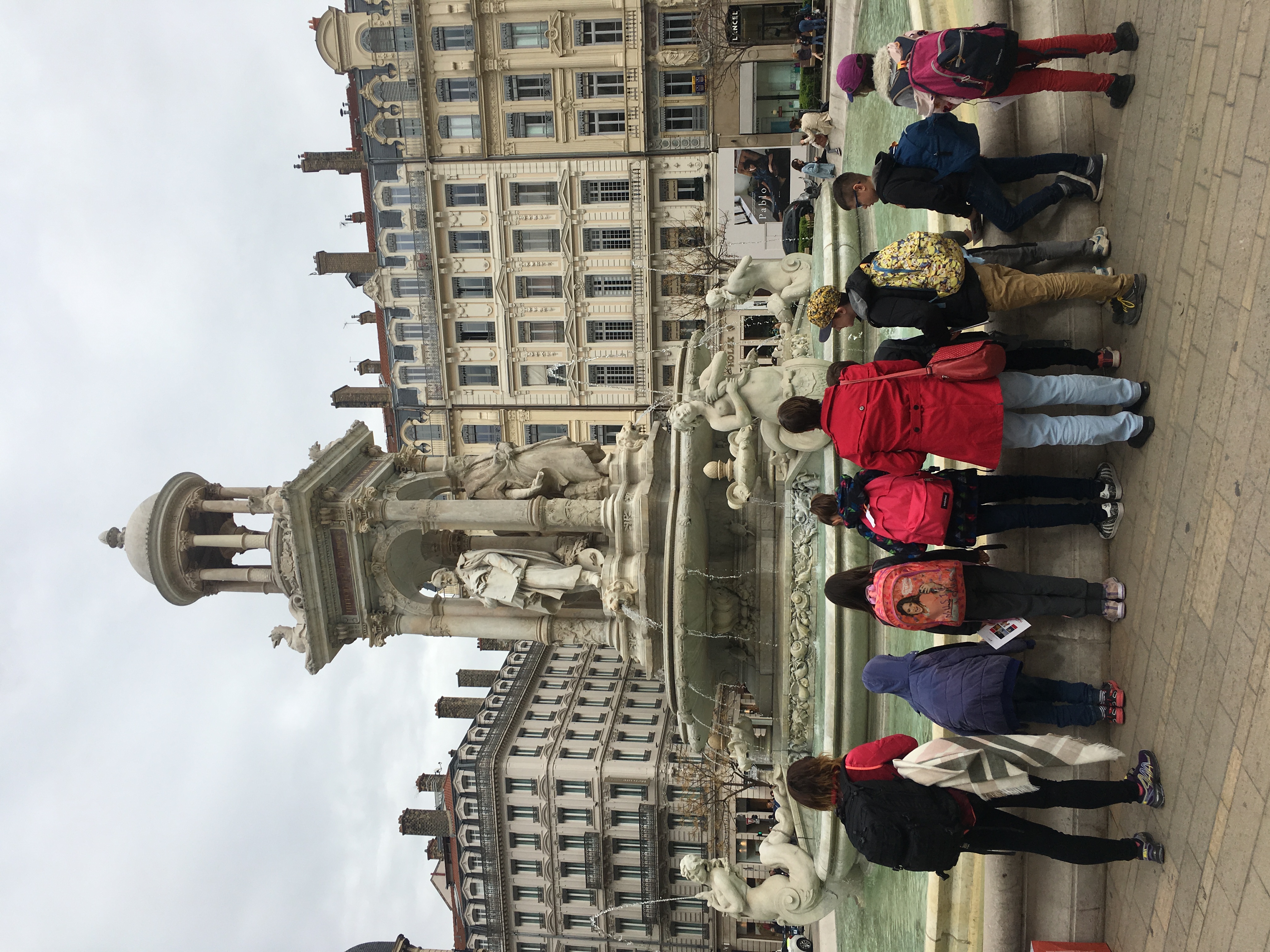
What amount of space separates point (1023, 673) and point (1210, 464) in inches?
93.9

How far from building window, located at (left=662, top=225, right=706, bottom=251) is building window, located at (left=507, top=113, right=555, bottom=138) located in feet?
17.0

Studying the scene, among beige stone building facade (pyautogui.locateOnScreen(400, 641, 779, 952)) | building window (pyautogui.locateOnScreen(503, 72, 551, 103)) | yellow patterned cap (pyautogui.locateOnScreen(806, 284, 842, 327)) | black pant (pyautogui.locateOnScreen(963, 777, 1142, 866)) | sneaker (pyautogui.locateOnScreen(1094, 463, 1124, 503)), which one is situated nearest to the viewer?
black pant (pyautogui.locateOnScreen(963, 777, 1142, 866))

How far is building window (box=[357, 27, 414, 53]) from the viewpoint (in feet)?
96.1

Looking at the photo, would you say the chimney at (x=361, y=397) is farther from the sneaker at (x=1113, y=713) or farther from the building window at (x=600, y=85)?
the sneaker at (x=1113, y=713)

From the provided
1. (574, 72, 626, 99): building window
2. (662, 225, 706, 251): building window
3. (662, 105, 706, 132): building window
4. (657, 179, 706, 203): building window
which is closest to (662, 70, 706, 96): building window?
(662, 105, 706, 132): building window

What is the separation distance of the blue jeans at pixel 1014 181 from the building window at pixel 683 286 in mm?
22756

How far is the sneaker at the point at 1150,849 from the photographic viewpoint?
20.4 ft

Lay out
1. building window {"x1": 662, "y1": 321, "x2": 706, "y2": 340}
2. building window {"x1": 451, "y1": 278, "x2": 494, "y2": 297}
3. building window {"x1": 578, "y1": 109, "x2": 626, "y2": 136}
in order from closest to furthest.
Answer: building window {"x1": 578, "y1": 109, "x2": 626, "y2": 136}, building window {"x1": 662, "y1": 321, "x2": 706, "y2": 340}, building window {"x1": 451, "y1": 278, "x2": 494, "y2": 297}

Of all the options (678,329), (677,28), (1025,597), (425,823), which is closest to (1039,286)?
(1025,597)

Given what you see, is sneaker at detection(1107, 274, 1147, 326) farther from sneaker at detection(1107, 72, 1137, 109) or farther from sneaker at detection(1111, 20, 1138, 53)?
sneaker at detection(1111, 20, 1138, 53)

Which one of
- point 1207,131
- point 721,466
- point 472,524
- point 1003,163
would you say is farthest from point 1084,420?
point 472,524

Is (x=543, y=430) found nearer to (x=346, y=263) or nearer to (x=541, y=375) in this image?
(x=541, y=375)

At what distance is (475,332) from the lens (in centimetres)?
3238

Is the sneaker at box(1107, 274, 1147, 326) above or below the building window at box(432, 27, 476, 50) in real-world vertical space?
below
